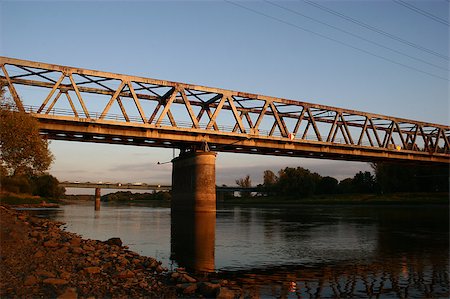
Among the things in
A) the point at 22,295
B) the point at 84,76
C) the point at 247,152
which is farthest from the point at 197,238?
the point at 247,152

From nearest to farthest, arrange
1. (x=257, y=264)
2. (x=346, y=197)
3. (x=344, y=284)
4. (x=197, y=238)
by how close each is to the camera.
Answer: (x=344, y=284)
(x=257, y=264)
(x=197, y=238)
(x=346, y=197)

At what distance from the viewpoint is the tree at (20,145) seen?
30.3m

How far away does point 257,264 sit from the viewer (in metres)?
18.2

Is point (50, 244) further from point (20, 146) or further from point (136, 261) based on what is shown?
point (20, 146)

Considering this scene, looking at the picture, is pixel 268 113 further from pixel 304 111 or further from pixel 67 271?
pixel 67 271

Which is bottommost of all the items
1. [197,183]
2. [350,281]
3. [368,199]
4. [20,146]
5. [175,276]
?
[368,199]

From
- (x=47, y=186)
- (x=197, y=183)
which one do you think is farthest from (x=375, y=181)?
(x=47, y=186)

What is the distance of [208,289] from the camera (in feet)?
38.3

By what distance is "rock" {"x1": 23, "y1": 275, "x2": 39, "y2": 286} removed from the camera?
35.1ft

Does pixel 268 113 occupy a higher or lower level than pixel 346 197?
higher

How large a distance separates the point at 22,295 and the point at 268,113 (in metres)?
61.8

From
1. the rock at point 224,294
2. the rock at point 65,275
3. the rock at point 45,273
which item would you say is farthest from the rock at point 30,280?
the rock at point 224,294

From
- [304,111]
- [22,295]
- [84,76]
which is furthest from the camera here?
[304,111]

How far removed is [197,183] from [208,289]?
142 ft
